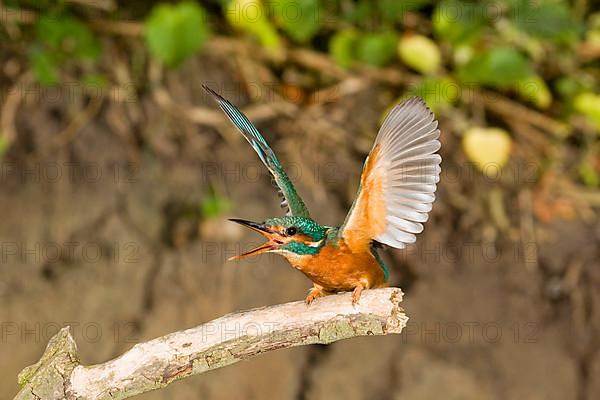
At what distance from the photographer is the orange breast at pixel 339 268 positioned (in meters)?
1.79

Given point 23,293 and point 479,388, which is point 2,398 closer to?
point 23,293

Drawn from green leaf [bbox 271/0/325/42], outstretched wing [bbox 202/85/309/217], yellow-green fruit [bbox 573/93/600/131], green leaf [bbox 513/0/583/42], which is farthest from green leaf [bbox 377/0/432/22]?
outstretched wing [bbox 202/85/309/217]

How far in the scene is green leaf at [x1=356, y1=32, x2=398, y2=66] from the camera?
13.1 feet

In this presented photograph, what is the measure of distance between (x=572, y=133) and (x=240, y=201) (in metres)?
1.72

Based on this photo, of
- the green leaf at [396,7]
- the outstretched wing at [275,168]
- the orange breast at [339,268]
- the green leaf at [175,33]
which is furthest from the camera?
the green leaf at [396,7]

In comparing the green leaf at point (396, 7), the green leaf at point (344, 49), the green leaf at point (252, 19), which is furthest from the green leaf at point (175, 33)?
the green leaf at point (396, 7)

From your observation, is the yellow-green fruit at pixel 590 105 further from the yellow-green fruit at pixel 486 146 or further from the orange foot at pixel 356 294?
the orange foot at pixel 356 294

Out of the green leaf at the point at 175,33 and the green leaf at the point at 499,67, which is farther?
the green leaf at the point at 499,67

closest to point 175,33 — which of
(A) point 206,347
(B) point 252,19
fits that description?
(B) point 252,19

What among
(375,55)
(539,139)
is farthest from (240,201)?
(539,139)

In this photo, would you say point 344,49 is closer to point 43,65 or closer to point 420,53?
point 420,53

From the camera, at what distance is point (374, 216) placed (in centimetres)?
181

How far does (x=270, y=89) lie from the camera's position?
4.11 metres

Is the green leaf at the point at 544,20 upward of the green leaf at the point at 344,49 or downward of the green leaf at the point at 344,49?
upward
